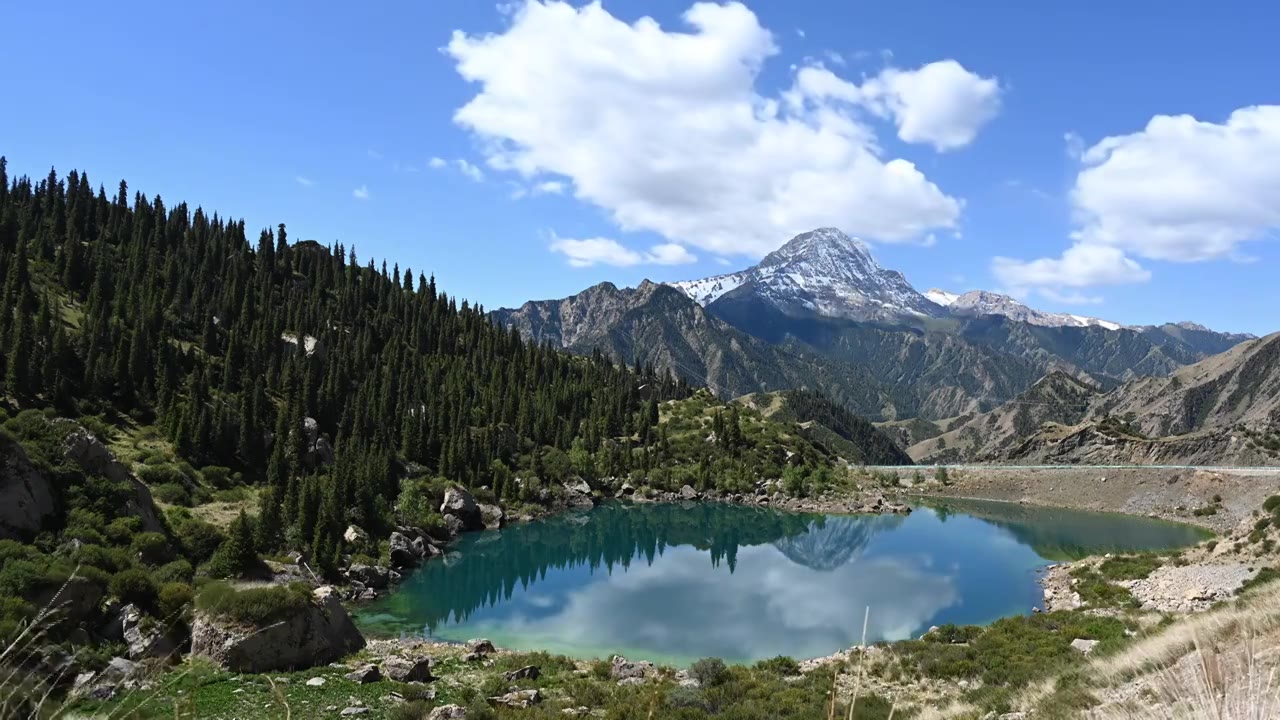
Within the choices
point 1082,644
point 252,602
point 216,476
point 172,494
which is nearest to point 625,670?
point 252,602

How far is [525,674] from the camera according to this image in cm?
2870

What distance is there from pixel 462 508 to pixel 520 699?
5764 cm

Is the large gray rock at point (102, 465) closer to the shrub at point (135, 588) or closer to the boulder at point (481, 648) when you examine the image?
the shrub at point (135, 588)

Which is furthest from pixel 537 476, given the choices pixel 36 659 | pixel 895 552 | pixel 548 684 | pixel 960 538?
pixel 36 659

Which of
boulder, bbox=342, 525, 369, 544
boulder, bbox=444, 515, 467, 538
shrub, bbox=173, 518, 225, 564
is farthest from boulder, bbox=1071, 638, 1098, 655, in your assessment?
boulder, bbox=444, 515, 467, 538

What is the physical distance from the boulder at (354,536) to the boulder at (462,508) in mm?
16524

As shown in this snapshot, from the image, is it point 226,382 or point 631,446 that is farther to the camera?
point 631,446

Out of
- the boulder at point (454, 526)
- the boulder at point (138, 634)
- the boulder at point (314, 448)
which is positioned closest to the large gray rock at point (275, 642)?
the boulder at point (138, 634)

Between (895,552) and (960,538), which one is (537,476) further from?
(960,538)

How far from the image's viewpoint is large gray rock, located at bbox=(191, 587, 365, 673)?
79.5ft

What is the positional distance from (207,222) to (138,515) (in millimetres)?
125768

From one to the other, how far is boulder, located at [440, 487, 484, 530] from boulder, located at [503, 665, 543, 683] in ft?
168

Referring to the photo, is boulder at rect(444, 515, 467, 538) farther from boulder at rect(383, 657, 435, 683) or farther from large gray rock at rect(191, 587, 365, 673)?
boulder at rect(383, 657, 435, 683)

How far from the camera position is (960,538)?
8494cm
